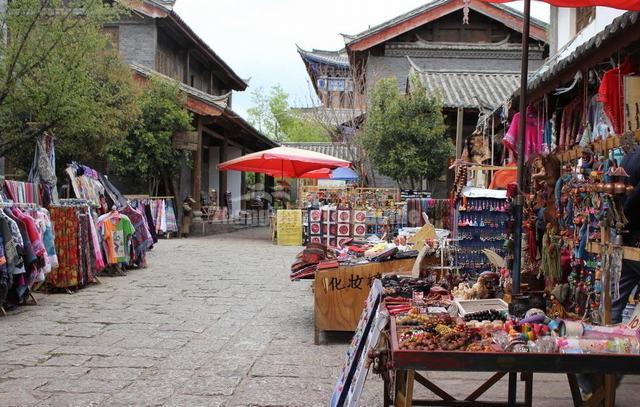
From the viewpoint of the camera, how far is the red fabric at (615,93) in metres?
4.76

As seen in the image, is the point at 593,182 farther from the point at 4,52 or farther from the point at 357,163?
the point at 357,163

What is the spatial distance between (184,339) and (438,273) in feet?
7.78

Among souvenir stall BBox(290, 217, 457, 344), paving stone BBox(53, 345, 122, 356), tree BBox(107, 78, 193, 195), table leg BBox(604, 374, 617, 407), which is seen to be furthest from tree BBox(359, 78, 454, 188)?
table leg BBox(604, 374, 617, 407)

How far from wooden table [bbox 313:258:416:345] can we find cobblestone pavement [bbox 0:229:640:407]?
27 centimetres

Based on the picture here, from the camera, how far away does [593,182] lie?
4.12 m

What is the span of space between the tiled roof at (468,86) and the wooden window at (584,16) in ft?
17.5

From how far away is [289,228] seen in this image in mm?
15398

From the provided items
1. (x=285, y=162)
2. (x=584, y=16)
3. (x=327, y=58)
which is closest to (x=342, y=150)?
(x=285, y=162)

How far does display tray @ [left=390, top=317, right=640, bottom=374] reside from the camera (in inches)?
94.2

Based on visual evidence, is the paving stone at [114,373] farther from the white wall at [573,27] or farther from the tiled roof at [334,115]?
the tiled roof at [334,115]

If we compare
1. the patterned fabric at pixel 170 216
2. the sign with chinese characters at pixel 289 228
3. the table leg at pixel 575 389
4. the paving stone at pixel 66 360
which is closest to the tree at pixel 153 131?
the patterned fabric at pixel 170 216

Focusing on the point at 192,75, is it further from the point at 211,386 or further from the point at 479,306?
the point at 479,306

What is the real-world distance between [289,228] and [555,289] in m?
11.3

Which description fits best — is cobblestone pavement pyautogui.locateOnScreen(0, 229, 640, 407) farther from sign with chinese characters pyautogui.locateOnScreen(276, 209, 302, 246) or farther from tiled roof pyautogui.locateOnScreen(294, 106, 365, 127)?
tiled roof pyautogui.locateOnScreen(294, 106, 365, 127)
